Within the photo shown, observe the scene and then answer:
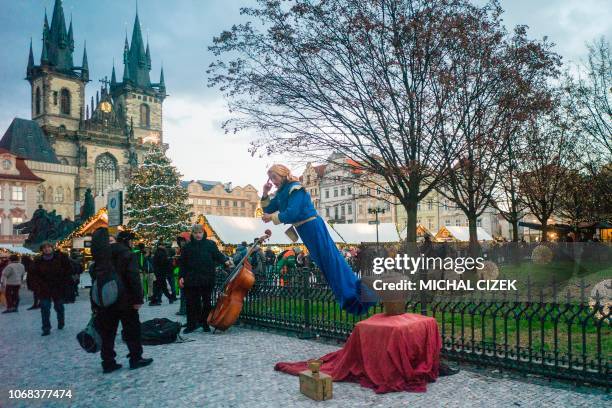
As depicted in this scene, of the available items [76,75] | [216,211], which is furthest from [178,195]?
[216,211]

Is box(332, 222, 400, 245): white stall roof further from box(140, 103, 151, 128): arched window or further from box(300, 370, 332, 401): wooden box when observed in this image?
box(140, 103, 151, 128): arched window

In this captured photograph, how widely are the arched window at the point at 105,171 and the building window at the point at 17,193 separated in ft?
79.9

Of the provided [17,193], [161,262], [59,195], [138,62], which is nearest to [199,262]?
[161,262]

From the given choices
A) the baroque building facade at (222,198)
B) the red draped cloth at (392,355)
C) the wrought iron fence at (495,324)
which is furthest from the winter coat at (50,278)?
the baroque building facade at (222,198)

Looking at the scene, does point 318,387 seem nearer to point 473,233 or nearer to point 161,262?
point 161,262

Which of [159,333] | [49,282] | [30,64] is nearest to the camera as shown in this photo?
[159,333]

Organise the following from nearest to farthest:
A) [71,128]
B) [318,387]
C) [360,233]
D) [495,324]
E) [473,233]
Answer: [318,387]
[495,324]
[473,233]
[360,233]
[71,128]

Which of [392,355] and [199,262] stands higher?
[199,262]

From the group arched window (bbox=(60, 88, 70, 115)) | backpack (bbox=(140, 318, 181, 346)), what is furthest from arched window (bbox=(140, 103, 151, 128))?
backpack (bbox=(140, 318, 181, 346))

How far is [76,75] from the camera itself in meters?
81.3

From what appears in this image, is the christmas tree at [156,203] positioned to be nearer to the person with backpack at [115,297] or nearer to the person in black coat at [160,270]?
the person in black coat at [160,270]

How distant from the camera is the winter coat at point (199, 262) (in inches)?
372

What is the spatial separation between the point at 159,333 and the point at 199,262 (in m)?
1.65

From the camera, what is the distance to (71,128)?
78625mm
